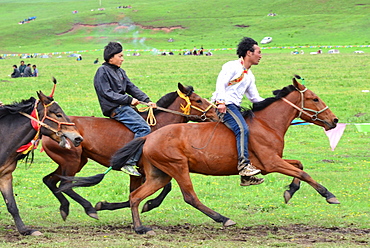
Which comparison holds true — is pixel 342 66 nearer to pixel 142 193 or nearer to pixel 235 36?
pixel 142 193

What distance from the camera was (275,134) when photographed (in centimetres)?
881

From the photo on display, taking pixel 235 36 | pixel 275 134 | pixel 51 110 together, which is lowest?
pixel 235 36

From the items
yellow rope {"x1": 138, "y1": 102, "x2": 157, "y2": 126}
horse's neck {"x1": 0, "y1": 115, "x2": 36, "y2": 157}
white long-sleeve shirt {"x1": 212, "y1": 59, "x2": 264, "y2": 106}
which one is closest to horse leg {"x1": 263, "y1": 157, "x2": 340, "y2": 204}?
white long-sleeve shirt {"x1": 212, "y1": 59, "x2": 264, "y2": 106}

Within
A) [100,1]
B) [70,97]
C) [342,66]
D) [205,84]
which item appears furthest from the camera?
[100,1]

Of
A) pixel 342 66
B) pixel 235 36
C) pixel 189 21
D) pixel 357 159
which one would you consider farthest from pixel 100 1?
pixel 357 159

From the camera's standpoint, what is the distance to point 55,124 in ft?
28.0

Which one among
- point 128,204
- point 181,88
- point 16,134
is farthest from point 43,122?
point 181,88

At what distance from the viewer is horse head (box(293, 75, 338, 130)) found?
912 centimetres

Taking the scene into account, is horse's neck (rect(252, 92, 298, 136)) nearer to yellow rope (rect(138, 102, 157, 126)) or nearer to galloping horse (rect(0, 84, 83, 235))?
yellow rope (rect(138, 102, 157, 126))

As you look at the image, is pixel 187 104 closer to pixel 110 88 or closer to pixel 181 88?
pixel 181 88

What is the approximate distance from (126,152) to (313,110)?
10.1ft

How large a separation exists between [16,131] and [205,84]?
22074 mm

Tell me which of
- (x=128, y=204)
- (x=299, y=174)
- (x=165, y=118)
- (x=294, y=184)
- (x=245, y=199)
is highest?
(x=165, y=118)

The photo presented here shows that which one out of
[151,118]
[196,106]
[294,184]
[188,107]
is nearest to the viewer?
[294,184]
